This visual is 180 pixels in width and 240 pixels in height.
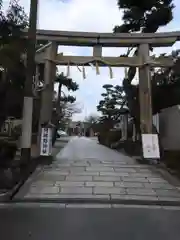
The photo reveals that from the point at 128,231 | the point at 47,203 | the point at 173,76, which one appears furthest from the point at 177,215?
the point at 173,76

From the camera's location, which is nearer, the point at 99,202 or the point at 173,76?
the point at 99,202

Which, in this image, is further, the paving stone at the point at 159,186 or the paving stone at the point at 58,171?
the paving stone at the point at 58,171

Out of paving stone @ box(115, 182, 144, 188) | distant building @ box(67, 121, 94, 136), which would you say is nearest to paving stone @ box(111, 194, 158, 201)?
paving stone @ box(115, 182, 144, 188)

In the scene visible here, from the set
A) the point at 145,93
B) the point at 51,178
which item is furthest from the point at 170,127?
the point at 51,178

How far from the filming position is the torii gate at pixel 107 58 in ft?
56.1

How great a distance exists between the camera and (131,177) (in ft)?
44.1

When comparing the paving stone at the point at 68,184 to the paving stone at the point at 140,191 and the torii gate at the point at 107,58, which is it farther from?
the torii gate at the point at 107,58

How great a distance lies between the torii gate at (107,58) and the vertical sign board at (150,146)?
0.86 meters

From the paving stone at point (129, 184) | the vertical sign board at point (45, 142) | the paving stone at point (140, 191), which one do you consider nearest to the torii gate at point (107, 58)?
the vertical sign board at point (45, 142)

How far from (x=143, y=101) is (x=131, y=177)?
16.1ft

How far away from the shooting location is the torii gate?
1709cm

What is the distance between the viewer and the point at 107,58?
17516 millimetres

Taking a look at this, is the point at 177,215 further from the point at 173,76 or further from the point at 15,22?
the point at 173,76

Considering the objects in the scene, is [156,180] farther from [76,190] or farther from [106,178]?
[76,190]
